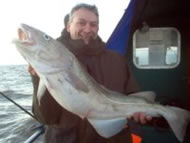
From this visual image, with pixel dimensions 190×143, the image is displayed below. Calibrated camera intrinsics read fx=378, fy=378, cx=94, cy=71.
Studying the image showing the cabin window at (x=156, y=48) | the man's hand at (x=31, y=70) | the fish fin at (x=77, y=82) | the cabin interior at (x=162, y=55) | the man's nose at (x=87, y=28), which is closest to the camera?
the fish fin at (x=77, y=82)

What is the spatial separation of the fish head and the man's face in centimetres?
48

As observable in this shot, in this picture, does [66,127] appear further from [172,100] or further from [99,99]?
[172,100]

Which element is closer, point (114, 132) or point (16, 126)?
point (114, 132)

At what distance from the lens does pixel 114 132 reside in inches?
132

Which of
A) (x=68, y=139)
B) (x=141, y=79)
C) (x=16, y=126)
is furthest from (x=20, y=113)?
(x=68, y=139)

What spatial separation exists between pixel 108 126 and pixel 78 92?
1.67ft

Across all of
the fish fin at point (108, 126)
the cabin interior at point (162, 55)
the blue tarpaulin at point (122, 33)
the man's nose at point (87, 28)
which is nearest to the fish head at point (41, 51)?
the man's nose at point (87, 28)

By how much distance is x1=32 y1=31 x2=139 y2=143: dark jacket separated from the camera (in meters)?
3.41

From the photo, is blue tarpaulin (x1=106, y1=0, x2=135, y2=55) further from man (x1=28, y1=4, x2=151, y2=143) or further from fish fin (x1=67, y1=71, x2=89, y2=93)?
fish fin (x1=67, y1=71, x2=89, y2=93)

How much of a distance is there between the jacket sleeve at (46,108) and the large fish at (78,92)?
0.16 metres

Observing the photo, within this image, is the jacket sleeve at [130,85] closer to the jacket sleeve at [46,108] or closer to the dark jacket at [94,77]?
the dark jacket at [94,77]

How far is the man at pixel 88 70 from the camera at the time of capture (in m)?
3.38

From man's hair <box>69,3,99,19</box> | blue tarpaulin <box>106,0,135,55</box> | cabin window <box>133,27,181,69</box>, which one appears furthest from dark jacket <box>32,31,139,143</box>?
cabin window <box>133,27,181,69</box>

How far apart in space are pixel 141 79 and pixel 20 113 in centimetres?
987
